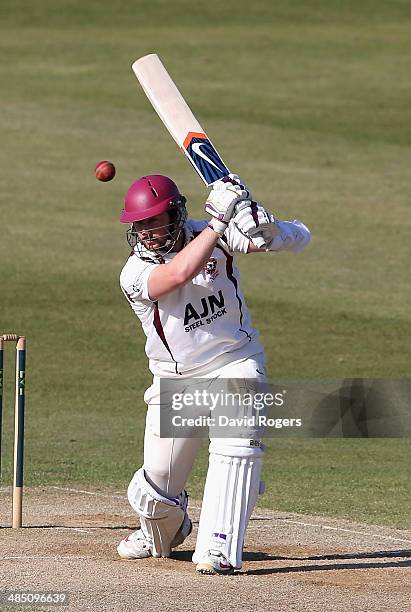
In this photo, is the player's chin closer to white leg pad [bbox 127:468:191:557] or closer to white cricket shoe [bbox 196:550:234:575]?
white leg pad [bbox 127:468:191:557]

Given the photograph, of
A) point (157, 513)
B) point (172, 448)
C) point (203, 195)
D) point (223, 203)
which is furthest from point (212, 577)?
point (203, 195)

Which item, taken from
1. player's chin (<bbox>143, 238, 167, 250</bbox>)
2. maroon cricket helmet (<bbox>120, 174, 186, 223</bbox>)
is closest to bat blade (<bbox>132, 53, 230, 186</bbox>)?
maroon cricket helmet (<bbox>120, 174, 186, 223</bbox>)

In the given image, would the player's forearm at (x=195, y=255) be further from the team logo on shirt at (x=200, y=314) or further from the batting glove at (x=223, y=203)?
the team logo on shirt at (x=200, y=314)

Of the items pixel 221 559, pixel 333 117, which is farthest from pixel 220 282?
pixel 333 117

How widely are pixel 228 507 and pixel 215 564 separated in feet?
0.88

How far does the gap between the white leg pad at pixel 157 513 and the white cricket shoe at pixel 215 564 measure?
0.44 metres

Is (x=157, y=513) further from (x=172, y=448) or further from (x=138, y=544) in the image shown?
(x=172, y=448)

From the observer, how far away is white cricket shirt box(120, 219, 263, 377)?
6625mm

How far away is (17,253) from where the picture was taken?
17.7 m

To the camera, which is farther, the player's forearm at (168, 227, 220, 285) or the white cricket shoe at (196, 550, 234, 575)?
the white cricket shoe at (196, 550, 234, 575)

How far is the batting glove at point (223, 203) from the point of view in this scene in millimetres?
6242

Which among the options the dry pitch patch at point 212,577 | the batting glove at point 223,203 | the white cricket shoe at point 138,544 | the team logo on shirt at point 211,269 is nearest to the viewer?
the dry pitch patch at point 212,577

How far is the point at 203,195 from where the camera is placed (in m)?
20.3

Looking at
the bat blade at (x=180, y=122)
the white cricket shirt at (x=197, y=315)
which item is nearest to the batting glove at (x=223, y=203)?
the white cricket shirt at (x=197, y=315)
